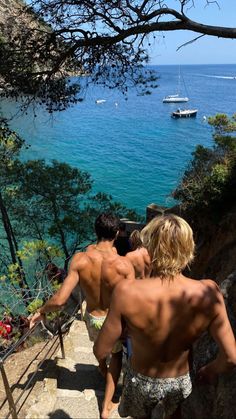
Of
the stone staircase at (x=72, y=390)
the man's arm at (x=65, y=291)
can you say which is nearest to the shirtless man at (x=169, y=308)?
the man's arm at (x=65, y=291)

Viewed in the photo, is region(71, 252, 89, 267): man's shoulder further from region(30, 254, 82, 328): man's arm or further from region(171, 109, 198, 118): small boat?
region(171, 109, 198, 118): small boat

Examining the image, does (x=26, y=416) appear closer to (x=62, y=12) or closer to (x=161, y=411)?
(x=161, y=411)

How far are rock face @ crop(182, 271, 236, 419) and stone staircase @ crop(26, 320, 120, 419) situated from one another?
79 cm

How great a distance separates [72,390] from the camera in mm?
4336

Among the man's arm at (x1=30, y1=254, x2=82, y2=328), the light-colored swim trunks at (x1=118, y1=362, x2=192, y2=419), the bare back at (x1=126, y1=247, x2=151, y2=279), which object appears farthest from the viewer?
the bare back at (x1=126, y1=247, x2=151, y2=279)

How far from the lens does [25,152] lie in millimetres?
40312

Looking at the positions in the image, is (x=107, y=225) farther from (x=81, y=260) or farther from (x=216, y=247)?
(x=216, y=247)

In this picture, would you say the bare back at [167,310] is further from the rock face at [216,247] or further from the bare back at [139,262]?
the rock face at [216,247]

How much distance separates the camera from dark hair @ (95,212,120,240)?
328 centimetres

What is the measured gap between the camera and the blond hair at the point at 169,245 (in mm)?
2102

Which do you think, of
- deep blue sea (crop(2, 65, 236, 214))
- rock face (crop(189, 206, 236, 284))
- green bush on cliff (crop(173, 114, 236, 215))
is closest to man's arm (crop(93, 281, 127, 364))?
rock face (crop(189, 206, 236, 284))

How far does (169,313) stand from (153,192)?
3011cm

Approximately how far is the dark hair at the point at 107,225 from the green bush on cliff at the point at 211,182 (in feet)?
19.3

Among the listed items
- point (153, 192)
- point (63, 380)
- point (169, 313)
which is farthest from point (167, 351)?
point (153, 192)
